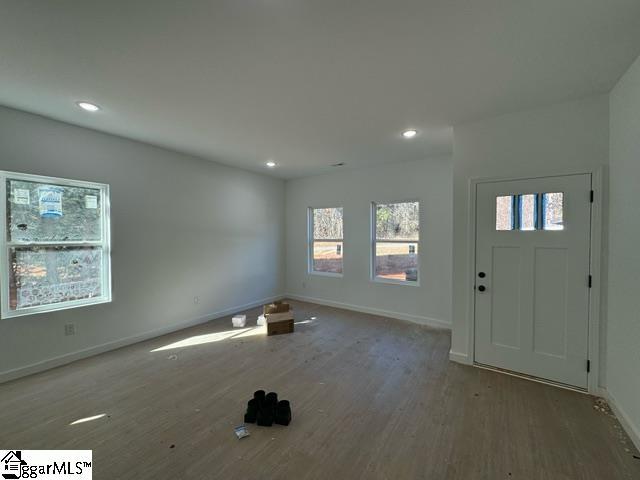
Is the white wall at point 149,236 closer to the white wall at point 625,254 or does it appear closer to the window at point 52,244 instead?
the window at point 52,244

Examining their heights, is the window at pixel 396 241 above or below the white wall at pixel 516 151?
below

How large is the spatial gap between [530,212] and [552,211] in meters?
0.16

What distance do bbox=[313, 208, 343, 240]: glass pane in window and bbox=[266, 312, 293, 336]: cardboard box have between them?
6.66ft

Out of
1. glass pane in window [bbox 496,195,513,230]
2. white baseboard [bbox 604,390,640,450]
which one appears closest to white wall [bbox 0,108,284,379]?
glass pane in window [bbox 496,195,513,230]

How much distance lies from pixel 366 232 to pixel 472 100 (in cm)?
279

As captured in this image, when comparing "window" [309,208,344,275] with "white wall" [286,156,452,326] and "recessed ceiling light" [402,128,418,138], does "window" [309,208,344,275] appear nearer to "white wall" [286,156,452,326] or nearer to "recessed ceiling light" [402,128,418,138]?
"white wall" [286,156,452,326]

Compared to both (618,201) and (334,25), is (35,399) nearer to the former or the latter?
(334,25)

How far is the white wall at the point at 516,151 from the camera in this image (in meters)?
2.38

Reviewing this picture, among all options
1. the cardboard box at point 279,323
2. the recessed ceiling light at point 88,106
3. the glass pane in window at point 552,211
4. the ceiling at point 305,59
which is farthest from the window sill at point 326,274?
the recessed ceiling light at point 88,106

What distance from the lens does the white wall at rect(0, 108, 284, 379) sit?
109 inches

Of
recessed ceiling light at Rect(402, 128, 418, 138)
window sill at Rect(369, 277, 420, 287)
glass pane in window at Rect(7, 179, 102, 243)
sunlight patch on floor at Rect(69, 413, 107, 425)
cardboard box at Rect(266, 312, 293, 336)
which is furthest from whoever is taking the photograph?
window sill at Rect(369, 277, 420, 287)

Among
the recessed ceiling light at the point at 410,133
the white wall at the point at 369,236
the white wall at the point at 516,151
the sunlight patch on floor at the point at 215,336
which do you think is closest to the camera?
the white wall at the point at 516,151

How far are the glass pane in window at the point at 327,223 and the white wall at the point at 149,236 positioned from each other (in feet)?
3.33

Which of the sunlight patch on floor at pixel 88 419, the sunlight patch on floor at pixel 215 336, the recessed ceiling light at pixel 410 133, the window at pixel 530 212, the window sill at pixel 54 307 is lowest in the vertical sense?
A: the sunlight patch on floor at pixel 88 419
